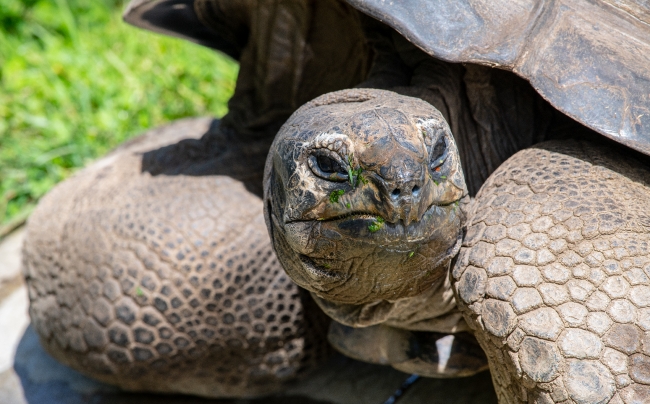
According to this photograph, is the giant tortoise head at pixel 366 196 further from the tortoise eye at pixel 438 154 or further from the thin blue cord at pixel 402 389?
the thin blue cord at pixel 402 389

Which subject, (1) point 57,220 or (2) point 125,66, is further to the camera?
(2) point 125,66

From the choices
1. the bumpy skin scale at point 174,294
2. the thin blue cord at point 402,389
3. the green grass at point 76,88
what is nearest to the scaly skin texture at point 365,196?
the bumpy skin scale at point 174,294

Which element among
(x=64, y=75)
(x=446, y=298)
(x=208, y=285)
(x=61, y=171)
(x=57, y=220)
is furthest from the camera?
(x=64, y=75)

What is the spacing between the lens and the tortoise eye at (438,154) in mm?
1588

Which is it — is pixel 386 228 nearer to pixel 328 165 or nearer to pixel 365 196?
pixel 365 196

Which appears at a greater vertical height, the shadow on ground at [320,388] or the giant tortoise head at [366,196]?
the giant tortoise head at [366,196]

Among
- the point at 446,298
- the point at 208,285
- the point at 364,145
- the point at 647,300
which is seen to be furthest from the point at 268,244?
the point at 647,300

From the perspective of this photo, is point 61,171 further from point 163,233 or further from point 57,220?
point 163,233

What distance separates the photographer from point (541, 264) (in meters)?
1.67

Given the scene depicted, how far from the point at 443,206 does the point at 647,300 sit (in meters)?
0.50

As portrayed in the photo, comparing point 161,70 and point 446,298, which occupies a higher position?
point 446,298

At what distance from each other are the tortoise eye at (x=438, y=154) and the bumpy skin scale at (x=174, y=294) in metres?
1.06

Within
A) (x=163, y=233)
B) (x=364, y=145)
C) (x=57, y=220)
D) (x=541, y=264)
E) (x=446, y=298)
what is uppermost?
(x=364, y=145)

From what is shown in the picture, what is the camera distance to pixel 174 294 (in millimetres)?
2439
